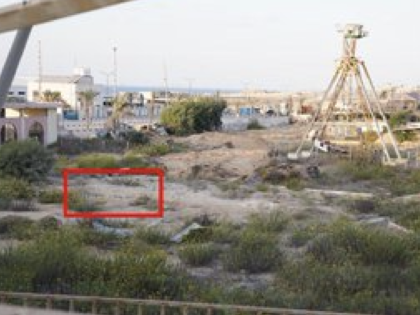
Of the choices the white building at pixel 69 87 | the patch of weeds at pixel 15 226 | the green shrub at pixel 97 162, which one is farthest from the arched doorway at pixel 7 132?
Answer: the white building at pixel 69 87

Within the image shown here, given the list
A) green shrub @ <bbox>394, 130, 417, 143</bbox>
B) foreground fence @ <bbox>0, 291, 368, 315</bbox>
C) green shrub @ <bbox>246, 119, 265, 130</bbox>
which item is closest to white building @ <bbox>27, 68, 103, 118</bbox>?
green shrub @ <bbox>246, 119, 265, 130</bbox>

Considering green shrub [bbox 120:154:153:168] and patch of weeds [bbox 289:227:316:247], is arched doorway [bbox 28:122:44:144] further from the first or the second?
patch of weeds [bbox 289:227:316:247]

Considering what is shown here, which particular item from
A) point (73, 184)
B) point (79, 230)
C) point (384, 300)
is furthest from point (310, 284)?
point (73, 184)

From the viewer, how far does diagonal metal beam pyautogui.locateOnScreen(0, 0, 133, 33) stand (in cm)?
368

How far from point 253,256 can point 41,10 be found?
8232 mm

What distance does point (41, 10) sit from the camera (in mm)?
3740

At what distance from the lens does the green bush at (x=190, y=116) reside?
2175 inches

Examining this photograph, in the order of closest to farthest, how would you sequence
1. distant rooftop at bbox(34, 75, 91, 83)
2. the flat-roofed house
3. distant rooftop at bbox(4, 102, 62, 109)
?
the flat-roofed house, distant rooftop at bbox(4, 102, 62, 109), distant rooftop at bbox(34, 75, 91, 83)

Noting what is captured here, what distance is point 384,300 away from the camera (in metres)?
8.33

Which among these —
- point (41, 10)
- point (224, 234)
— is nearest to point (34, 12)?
point (41, 10)

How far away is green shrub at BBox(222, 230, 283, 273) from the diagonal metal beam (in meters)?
7.90

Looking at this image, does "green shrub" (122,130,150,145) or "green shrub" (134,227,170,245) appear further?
"green shrub" (122,130,150,145)

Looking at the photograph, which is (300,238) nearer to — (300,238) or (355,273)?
(300,238)

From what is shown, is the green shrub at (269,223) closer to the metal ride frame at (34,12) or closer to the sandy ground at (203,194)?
the sandy ground at (203,194)
